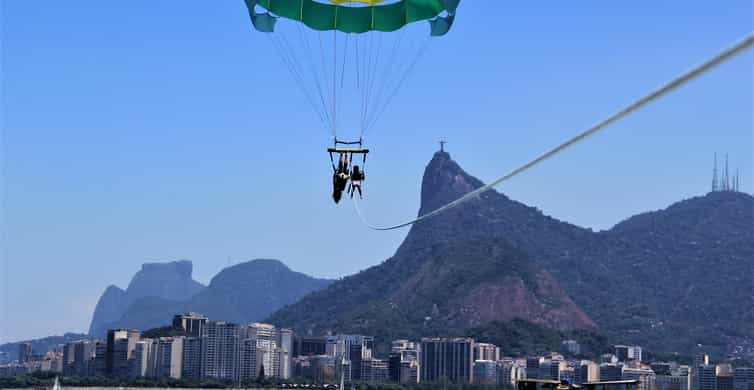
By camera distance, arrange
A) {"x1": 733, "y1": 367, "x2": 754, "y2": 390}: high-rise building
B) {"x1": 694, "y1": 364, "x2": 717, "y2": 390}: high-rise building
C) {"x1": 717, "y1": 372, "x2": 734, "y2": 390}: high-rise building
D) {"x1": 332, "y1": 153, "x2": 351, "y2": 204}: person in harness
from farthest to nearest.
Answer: {"x1": 694, "y1": 364, "x2": 717, "y2": 390}: high-rise building → {"x1": 717, "y1": 372, "x2": 734, "y2": 390}: high-rise building → {"x1": 733, "y1": 367, "x2": 754, "y2": 390}: high-rise building → {"x1": 332, "y1": 153, "x2": 351, "y2": 204}: person in harness

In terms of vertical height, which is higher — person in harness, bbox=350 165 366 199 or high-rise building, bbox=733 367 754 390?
person in harness, bbox=350 165 366 199

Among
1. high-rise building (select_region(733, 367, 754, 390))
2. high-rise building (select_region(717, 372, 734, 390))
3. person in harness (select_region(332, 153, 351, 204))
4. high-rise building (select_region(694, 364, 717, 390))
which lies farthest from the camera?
high-rise building (select_region(694, 364, 717, 390))

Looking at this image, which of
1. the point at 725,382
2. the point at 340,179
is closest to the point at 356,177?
the point at 340,179

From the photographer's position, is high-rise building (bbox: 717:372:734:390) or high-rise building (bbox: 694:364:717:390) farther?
high-rise building (bbox: 694:364:717:390)

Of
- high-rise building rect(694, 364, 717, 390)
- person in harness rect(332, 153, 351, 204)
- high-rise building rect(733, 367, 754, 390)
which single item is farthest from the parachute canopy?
high-rise building rect(694, 364, 717, 390)

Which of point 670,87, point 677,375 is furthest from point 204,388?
point 670,87

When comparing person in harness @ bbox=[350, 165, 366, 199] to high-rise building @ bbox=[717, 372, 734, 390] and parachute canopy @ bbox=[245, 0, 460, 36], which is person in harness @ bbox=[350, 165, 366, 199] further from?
high-rise building @ bbox=[717, 372, 734, 390]

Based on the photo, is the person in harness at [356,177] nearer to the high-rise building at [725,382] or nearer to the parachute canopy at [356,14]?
the parachute canopy at [356,14]

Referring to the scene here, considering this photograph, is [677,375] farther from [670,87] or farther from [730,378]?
[670,87]
